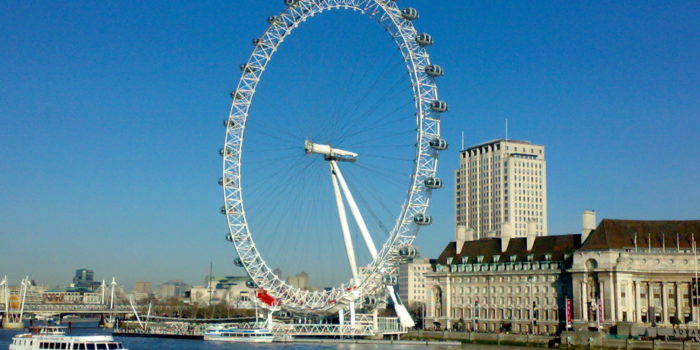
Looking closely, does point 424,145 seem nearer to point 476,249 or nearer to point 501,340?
point 501,340

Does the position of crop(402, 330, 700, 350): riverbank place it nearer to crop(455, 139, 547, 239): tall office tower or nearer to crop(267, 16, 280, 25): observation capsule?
crop(267, 16, 280, 25): observation capsule

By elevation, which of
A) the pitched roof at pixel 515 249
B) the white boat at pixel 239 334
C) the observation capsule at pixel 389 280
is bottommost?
the white boat at pixel 239 334

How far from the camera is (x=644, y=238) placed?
90562 mm

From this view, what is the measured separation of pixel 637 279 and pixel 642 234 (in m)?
5.48

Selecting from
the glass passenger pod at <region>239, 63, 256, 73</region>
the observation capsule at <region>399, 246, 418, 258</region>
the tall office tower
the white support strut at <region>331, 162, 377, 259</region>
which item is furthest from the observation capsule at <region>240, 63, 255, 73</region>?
the tall office tower

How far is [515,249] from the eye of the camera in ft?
332

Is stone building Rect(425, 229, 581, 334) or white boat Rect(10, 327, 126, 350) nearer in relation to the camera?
white boat Rect(10, 327, 126, 350)

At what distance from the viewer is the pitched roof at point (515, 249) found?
3755 inches

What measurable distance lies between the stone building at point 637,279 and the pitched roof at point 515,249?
16.7 ft

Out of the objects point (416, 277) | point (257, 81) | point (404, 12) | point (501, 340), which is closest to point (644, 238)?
point (501, 340)

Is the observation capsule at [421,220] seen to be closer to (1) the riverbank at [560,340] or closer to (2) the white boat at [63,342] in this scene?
(1) the riverbank at [560,340]

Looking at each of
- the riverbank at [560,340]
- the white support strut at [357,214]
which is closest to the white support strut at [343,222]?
the white support strut at [357,214]

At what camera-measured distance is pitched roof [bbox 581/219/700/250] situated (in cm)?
8912

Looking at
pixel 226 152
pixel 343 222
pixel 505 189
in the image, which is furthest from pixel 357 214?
pixel 505 189
